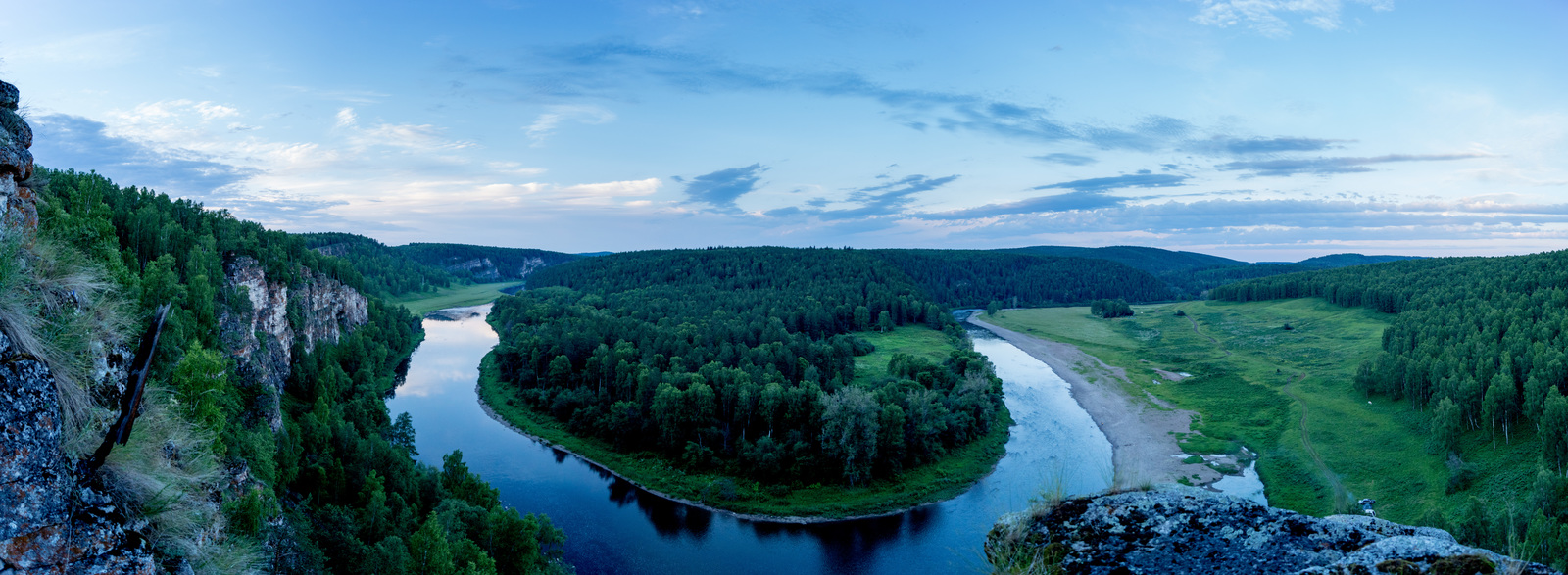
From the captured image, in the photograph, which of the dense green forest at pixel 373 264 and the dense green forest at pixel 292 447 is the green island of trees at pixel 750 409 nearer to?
the dense green forest at pixel 292 447

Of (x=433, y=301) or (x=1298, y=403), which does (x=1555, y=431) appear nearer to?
(x=1298, y=403)

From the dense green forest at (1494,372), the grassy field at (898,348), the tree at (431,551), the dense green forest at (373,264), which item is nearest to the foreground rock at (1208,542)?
the dense green forest at (1494,372)

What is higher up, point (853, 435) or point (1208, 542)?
point (1208, 542)

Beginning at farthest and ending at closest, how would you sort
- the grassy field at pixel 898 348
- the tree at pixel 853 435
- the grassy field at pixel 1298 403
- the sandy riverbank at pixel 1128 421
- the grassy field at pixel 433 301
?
the grassy field at pixel 433 301
the grassy field at pixel 898 348
the sandy riverbank at pixel 1128 421
the tree at pixel 853 435
the grassy field at pixel 1298 403

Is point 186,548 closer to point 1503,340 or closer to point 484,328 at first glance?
point 1503,340

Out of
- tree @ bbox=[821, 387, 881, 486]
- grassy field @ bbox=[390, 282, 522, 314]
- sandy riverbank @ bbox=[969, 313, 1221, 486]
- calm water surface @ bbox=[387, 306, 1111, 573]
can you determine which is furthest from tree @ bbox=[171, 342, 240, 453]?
grassy field @ bbox=[390, 282, 522, 314]

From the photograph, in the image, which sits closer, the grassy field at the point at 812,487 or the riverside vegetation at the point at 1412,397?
the riverside vegetation at the point at 1412,397

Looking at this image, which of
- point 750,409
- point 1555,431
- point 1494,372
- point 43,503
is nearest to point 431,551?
point 43,503
